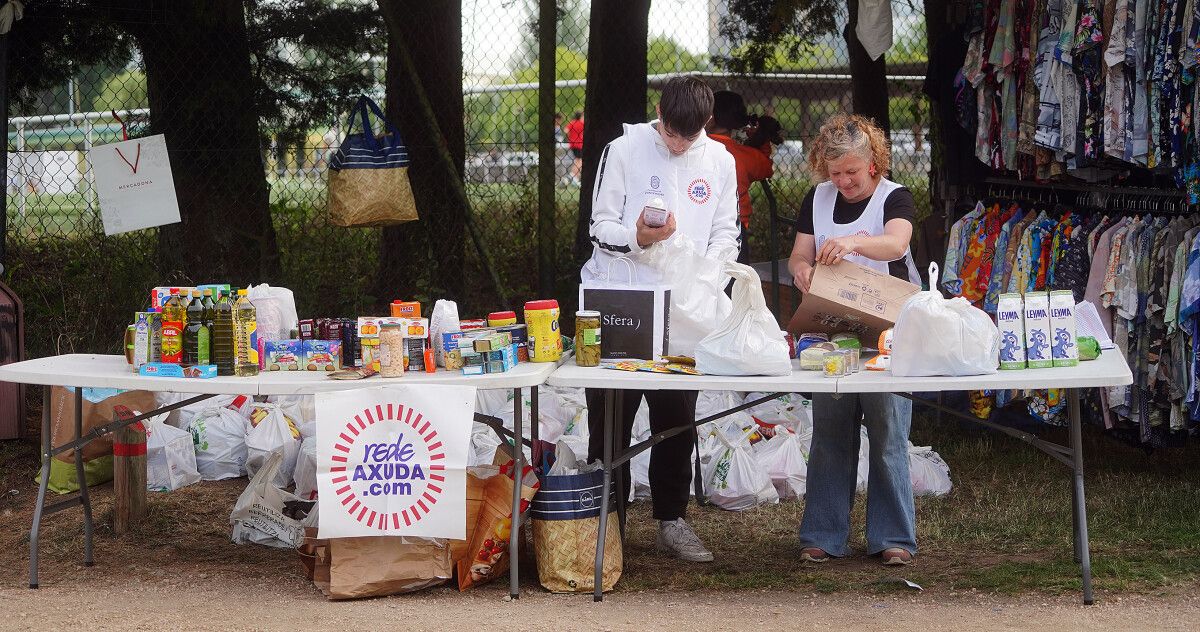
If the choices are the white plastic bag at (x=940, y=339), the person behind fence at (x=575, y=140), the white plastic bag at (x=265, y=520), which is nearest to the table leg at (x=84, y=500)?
the white plastic bag at (x=265, y=520)

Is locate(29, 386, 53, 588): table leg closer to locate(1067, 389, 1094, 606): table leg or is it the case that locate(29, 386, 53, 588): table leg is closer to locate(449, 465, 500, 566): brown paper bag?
locate(449, 465, 500, 566): brown paper bag

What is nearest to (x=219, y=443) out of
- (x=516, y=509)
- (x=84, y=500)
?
(x=84, y=500)

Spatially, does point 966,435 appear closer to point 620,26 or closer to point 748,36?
point 620,26

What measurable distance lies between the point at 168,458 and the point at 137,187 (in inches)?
63.1

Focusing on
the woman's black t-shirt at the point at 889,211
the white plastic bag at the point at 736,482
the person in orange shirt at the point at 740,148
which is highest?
the person in orange shirt at the point at 740,148

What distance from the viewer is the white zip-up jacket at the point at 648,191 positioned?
181 inches

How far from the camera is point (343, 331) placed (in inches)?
175

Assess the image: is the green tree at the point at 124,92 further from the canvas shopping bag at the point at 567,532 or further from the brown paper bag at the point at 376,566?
the canvas shopping bag at the point at 567,532

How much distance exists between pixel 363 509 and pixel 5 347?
9.50 ft

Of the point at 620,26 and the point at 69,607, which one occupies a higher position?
the point at 620,26

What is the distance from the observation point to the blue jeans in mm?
4598

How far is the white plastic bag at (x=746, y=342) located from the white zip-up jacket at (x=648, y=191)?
49cm

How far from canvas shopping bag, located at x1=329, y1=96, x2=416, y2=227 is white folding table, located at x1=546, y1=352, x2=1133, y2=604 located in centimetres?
246

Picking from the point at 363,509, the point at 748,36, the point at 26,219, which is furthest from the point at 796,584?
the point at 26,219
